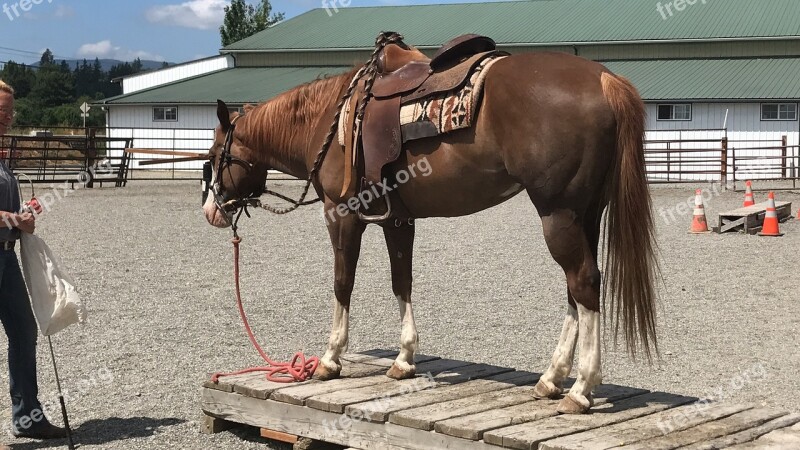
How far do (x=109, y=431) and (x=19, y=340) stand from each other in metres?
0.73

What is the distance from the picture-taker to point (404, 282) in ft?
18.8

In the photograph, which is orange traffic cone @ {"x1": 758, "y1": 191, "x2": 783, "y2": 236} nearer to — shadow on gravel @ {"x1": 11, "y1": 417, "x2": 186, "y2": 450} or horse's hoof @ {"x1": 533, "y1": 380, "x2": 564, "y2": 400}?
horse's hoof @ {"x1": 533, "y1": 380, "x2": 564, "y2": 400}

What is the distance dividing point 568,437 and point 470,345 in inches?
137

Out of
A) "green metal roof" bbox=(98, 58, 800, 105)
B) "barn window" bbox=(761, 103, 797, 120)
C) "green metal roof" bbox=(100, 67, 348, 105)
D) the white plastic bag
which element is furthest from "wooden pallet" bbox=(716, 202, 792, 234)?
"green metal roof" bbox=(100, 67, 348, 105)

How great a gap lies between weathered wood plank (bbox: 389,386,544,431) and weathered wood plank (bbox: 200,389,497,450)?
5 centimetres

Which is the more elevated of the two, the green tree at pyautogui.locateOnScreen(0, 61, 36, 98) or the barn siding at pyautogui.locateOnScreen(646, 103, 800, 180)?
the green tree at pyautogui.locateOnScreen(0, 61, 36, 98)

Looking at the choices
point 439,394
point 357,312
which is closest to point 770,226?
point 357,312

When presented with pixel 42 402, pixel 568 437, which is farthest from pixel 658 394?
pixel 42 402

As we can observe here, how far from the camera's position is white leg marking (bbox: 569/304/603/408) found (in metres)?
4.53

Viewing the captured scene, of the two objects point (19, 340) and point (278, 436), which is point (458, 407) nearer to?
point (278, 436)

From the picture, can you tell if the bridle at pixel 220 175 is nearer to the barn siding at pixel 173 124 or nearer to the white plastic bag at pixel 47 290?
the white plastic bag at pixel 47 290

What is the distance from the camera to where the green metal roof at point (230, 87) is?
127 ft

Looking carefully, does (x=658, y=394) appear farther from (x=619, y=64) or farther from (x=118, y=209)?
(x=619, y=64)

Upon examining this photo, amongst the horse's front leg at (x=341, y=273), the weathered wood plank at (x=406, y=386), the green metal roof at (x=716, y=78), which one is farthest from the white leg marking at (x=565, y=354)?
the green metal roof at (x=716, y=78)
